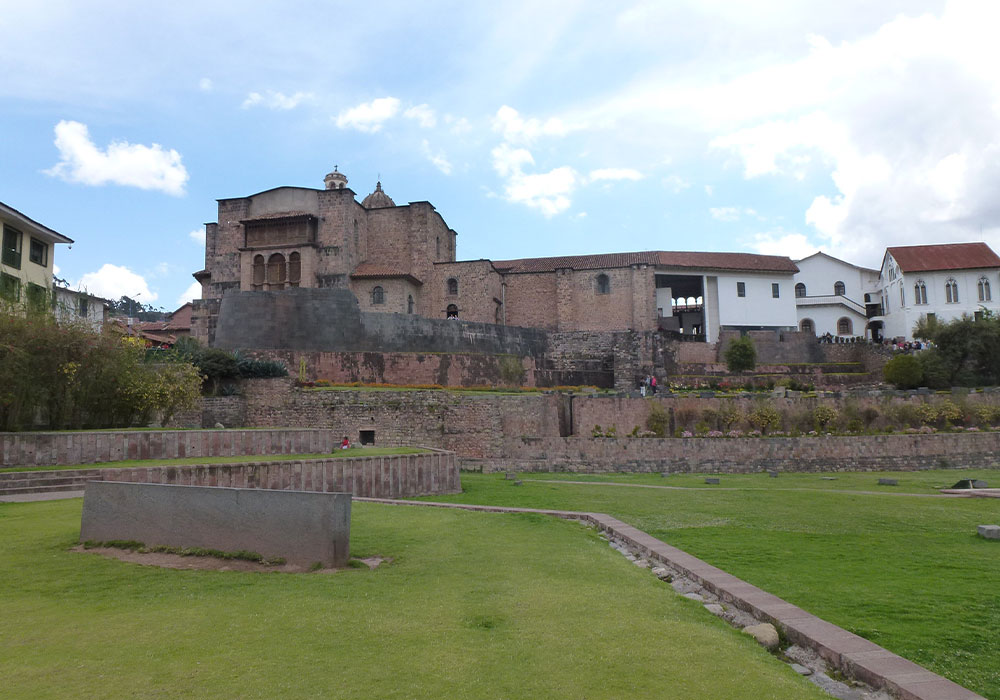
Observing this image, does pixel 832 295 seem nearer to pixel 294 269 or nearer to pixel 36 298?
pixel 294 269

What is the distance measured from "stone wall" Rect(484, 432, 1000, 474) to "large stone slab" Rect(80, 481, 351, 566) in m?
15.8

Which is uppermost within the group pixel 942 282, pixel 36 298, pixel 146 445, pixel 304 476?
pixel 942 282

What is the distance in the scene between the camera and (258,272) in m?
43.1

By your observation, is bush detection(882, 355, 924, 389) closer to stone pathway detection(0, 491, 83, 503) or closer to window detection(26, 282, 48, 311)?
stone pathway detection(0, 491, 83, 503)

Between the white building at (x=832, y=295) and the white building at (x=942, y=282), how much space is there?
2.92 meters

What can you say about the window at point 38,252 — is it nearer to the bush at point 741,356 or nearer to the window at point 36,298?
the window at point 36,298

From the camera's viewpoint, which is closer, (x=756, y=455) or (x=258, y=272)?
(x=756, y=455)

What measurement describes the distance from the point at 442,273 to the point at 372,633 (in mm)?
40393

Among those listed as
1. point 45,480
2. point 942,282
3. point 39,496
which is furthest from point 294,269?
point 942,282

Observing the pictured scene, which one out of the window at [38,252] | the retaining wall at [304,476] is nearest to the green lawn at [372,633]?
the retaining wall at [304,476]

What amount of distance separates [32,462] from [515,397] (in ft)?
53.0

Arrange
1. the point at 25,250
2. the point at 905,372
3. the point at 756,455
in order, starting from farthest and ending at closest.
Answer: the point at 905,372, the point at 25,250, the point at 756,455

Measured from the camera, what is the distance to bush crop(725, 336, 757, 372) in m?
39.0

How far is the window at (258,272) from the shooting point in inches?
1684
